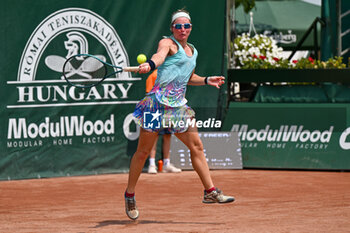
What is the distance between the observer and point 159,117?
19.1 feet

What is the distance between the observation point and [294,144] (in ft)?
31.9

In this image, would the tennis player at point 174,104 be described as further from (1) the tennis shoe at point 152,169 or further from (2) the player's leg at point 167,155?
(2) the player's leg at point 167,155

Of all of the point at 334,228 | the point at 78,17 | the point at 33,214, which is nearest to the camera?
the point at 334,228

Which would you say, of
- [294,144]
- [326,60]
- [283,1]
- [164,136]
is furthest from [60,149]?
[283,1]

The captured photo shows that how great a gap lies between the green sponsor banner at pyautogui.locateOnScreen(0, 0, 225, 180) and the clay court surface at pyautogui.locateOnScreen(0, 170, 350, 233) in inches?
13.7

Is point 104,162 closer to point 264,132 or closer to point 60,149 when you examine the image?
point 60,149

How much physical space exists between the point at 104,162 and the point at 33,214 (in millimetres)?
2990

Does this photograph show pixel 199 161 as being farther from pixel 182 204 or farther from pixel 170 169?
pixel 170 169

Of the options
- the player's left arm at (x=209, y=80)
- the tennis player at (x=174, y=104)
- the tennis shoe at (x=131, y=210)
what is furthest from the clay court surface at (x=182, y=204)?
the player's left arm at (x=209, y=80)

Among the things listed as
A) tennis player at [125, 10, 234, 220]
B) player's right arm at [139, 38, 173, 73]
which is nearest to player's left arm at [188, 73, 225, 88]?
tennis player at [125, 10, 234, 220]

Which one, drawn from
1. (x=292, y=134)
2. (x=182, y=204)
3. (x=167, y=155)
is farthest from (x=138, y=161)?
(x=292, y=134)

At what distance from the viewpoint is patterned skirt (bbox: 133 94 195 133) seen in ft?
19.1

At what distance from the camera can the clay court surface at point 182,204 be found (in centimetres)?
584

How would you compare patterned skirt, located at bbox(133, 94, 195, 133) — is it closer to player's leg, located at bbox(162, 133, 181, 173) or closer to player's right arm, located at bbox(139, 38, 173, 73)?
player's right arm, located at bbox(139, 38, 173, 73)
